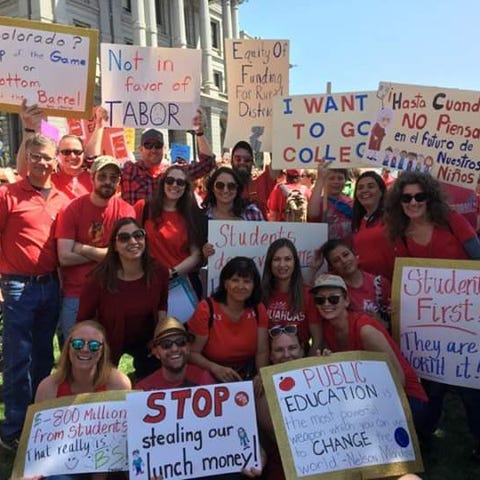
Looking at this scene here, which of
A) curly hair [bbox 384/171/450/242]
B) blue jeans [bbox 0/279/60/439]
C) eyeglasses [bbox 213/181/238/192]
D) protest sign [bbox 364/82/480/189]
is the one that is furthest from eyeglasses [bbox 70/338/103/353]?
protest sign [bbox 364/82/480/189]

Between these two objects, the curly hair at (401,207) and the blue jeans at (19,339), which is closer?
the curly hair at (401,207)

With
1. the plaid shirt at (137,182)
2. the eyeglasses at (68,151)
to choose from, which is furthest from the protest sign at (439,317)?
the eyeglasses at (68,151)

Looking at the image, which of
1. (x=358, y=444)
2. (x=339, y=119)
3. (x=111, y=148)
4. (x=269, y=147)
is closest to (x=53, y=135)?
(x=111, y=148)

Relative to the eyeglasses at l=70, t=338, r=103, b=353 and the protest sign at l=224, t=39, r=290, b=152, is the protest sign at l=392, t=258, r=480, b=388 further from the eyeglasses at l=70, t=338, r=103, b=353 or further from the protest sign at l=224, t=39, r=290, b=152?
the protest sign at l=224, t=39, r=290, b=152

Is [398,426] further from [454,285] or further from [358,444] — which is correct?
[454,285]

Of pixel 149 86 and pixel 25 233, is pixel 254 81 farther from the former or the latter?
pixel 25 233

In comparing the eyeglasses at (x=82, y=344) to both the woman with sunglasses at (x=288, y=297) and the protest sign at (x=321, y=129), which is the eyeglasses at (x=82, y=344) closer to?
the woman with sunglasses at (x=288, y=297)

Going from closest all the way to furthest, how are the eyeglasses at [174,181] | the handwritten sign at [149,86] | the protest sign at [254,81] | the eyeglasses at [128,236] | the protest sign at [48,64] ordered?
the eyeglasses at [128,236], the eyeglasses at [174,181], the protest sign at [48,64], the handwritten sign at [149,86], the protest sign at [254,81]

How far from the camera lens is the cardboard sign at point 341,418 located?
116 inches

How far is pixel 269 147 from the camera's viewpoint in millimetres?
6059

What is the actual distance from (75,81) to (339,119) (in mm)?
2538

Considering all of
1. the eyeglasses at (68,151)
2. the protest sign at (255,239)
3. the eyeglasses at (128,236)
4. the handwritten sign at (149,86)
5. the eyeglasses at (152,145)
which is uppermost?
the handwritten sign at (149,86)

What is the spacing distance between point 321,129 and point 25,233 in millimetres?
2796

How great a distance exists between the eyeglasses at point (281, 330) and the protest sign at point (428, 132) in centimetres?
185
